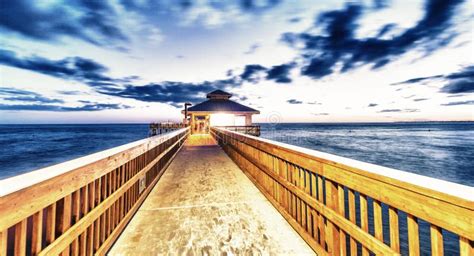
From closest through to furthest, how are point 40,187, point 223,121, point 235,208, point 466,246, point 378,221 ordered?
1. point 466,246
2. point 40,187
3. point 378,221
4. point 235,208
5. point 223,121

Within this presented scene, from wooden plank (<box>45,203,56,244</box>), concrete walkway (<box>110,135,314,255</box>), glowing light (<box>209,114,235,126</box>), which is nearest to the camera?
wooden plank (<box>45,203,56,244</box>)

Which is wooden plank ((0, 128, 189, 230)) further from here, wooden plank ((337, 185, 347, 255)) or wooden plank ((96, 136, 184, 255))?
wooden plank ((337, 185, 347, 255))

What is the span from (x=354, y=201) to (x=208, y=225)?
1.97 metres

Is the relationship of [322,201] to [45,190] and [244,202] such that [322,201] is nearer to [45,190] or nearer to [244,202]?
[244,202]

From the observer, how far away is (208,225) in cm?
296

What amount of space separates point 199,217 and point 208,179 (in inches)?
83.5

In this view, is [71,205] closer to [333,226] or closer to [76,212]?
[76,212]

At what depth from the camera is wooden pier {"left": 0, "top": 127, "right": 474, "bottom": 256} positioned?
49.4 inches

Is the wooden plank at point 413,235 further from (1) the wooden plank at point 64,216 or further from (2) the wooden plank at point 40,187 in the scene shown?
(1) the wooden plank at point 64,216

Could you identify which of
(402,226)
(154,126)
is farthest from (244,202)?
(154,126)

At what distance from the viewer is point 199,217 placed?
127 inches

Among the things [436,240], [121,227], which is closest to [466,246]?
[436,240]

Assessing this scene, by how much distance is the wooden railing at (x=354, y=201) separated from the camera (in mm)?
1132

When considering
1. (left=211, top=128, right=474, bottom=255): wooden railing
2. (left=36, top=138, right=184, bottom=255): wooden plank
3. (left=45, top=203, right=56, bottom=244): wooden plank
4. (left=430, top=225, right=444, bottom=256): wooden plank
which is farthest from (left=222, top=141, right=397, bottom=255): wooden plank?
(left=45, top=203, right=56, bottom=244): wooden plank
